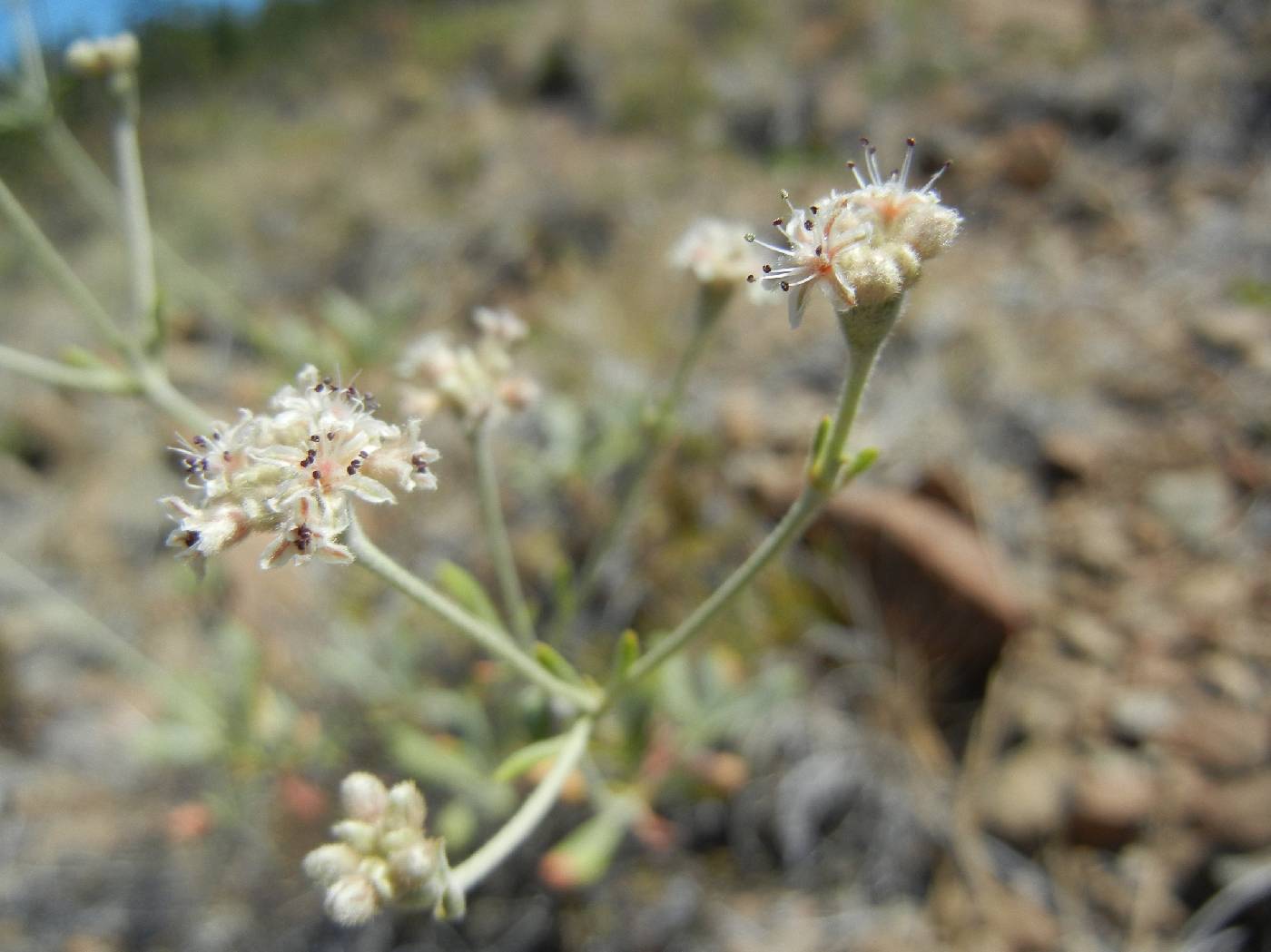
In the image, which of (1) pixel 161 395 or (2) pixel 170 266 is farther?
(2) pixel 170 266

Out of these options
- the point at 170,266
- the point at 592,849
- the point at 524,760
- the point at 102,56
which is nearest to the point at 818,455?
the point at 524,760

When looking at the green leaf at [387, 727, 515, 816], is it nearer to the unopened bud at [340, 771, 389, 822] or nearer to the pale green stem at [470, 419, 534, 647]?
the pale green stem at [470, 419, 534, 647]

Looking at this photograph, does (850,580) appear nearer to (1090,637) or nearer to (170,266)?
(1090,637)

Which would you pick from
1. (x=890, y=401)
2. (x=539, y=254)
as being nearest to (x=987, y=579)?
(x=890, y=401)

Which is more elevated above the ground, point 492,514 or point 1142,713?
point 492,514

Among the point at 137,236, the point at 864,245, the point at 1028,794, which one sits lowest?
the point at 1028,794

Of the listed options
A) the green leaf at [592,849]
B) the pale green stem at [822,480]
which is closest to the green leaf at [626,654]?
the pale green stem at [822,480]
